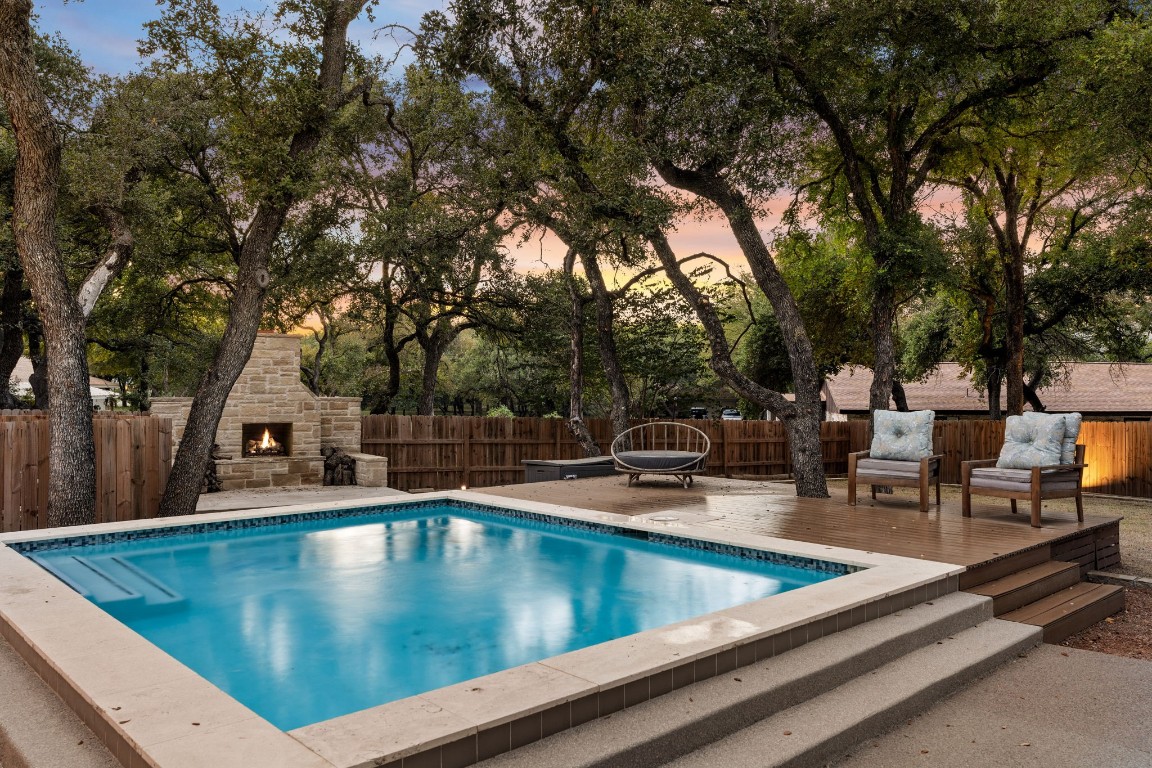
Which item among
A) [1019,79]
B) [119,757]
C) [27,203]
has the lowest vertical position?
[119,757]

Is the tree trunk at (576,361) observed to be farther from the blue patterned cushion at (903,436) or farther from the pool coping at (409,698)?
the pool coping at (409,698)

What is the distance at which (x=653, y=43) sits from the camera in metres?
8.88

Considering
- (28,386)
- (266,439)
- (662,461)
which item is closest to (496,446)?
(266,439)

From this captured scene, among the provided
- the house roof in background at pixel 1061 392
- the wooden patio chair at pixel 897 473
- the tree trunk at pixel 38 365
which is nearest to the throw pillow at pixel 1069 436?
the wooden patio chair at pixel 897 473

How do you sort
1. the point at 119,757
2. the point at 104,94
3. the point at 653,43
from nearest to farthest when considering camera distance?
1. the point at 119,757
2. the point at 653,43
3. the point at 104,94

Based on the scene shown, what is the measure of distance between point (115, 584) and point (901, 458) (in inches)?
281

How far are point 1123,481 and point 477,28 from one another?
43.2ft

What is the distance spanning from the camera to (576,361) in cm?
1488

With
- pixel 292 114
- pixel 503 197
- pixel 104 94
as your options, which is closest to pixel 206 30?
pixel 292 114

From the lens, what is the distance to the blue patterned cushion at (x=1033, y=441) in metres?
6.98

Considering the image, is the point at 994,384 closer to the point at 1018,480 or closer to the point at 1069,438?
the point at 1069,438

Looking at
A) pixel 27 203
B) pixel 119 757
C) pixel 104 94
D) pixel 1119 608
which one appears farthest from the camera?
pixel 104 94

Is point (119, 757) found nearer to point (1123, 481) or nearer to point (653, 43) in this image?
point (653, 43)

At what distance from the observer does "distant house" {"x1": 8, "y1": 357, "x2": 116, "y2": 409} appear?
78.2 ft
